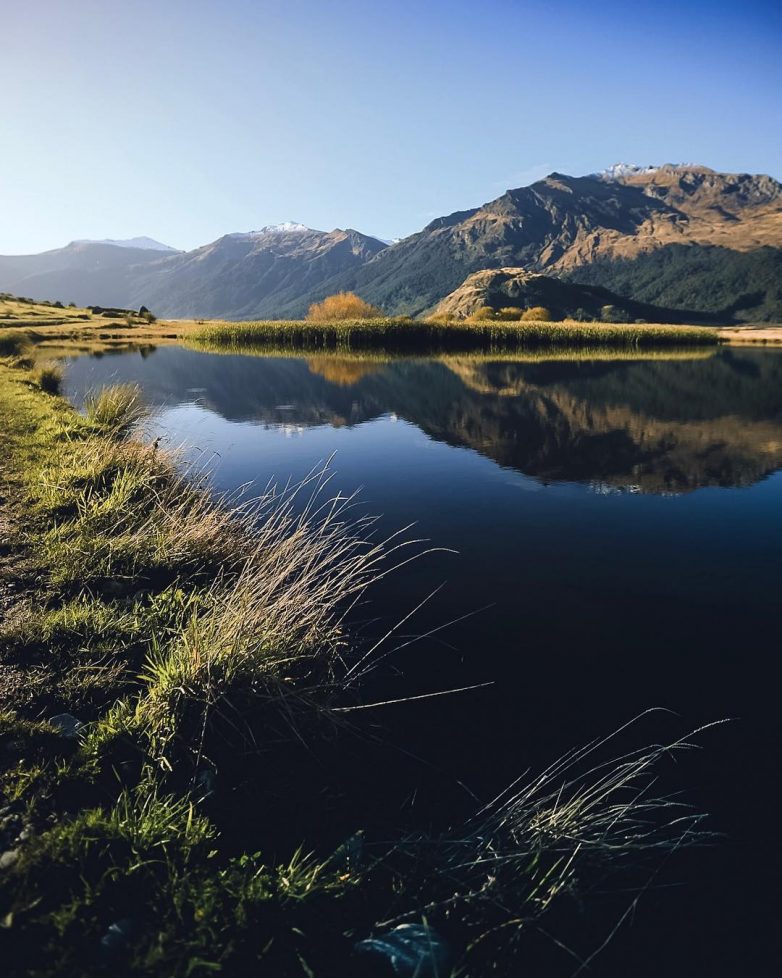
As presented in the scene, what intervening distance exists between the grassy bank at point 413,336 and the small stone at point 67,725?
7800 centimetres

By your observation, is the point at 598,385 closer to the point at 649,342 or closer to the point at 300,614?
the point at 300,614

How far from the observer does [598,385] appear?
44.1 m

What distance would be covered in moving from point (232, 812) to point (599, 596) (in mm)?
8019

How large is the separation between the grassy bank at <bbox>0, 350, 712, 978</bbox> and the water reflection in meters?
14.1

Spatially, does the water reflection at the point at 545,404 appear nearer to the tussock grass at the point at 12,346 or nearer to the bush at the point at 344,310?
the tussock grass at the point at 12,346

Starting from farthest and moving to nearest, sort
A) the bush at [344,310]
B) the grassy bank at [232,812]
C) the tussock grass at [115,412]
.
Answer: the bush at [344,310], the tussock grass at [115,412], the grassy bank at [232,812]

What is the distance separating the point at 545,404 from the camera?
3525 centimetres

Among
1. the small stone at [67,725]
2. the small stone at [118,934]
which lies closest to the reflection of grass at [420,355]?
the small stone at [67,725]

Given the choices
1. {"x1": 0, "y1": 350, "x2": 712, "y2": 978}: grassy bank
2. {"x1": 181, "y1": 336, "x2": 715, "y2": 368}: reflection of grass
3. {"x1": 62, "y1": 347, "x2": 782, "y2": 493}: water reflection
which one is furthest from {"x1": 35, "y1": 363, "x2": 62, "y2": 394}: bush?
{"x1": 0, "y1": 350, "x2": 712, "y2": 978}: grassy bank

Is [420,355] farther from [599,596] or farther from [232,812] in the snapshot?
[232,812]

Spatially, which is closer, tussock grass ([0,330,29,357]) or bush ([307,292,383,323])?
tussock grass ([0,330,29,357])

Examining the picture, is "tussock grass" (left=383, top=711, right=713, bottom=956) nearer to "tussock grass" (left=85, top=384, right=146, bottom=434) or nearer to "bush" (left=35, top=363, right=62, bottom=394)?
"tussock grass" (left=85, top=384, right=146, bottom=434)

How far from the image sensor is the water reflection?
868 inches

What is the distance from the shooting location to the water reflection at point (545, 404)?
22047 mm
